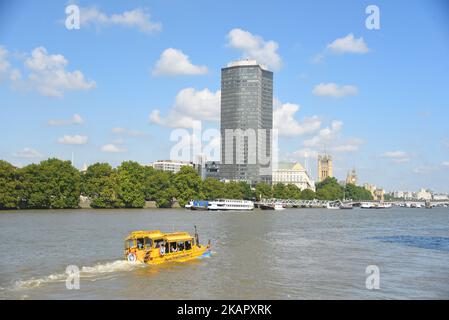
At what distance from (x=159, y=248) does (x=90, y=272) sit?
22.4 feet

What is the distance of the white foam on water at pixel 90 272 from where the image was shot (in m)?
32.1

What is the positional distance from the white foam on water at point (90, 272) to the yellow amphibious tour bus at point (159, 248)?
0.83m

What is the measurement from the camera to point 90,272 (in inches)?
1438

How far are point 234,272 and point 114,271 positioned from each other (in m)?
8.89

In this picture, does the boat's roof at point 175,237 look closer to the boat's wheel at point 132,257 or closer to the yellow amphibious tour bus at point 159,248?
the yellow amphibious tour bus at point 159,248

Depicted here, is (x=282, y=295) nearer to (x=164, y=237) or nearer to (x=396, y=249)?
(x=164, y=237)

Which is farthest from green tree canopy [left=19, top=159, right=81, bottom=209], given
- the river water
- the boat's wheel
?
the boat's wheel

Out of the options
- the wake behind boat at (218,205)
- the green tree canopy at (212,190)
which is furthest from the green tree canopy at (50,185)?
the green tree canopy at (212,190)

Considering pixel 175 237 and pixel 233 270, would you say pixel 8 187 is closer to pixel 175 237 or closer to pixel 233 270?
pixel 175 237

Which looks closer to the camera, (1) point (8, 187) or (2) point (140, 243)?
(2) point (140, 243)

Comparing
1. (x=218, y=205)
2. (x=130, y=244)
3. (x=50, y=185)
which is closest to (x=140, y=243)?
(x=130, y=244)

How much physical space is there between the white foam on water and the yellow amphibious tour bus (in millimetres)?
828

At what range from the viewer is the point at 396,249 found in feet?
179
